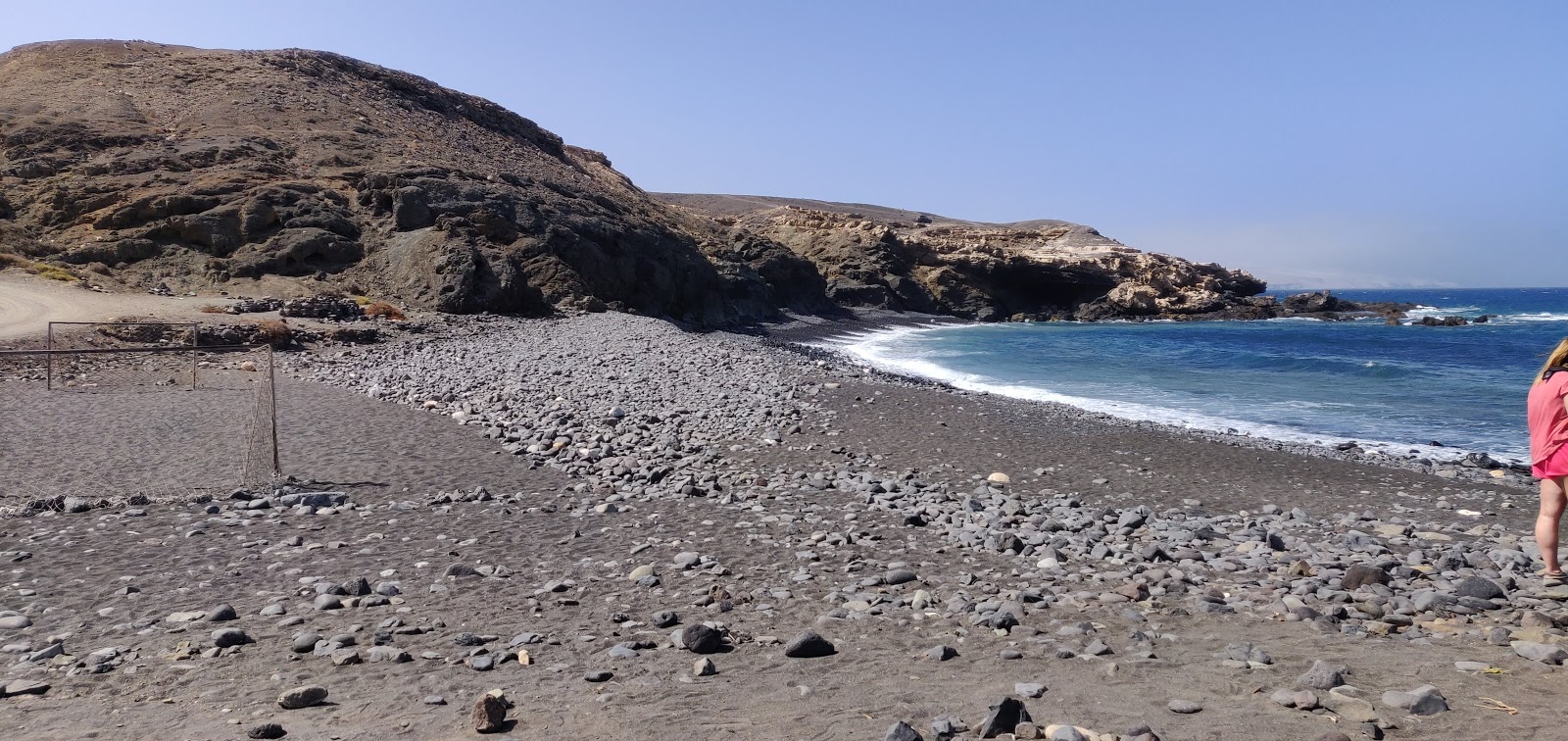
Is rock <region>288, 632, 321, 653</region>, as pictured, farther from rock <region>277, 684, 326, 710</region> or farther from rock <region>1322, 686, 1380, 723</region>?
rock <region>1322, 686, 1380, 723</region>

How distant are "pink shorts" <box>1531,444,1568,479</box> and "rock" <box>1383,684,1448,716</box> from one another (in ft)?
9.15

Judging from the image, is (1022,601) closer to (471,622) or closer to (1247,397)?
(471,622)

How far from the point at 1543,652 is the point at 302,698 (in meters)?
6.18

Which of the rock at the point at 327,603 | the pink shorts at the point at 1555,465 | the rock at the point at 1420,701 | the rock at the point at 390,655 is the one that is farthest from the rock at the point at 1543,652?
the rock at the point at 327,603

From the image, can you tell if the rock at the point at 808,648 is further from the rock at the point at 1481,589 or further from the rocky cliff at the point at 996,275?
the rocky cliff at the point at 996,275

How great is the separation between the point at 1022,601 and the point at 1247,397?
18744 millimetres

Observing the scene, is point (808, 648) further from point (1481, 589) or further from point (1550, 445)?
point (1550, 445)

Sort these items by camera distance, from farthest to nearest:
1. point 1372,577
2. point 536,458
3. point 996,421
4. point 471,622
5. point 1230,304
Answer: point 1230,304
point 996,421
point 536,458
point 1372,577
point 471,622

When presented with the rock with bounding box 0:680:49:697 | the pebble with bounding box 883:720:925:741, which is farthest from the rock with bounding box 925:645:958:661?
the rock with bounding box 0:680:49:697

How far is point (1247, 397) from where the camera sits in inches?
851

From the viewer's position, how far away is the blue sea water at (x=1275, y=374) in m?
17.0

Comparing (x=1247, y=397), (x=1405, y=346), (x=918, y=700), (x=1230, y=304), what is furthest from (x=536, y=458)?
(x=1230, y=304)

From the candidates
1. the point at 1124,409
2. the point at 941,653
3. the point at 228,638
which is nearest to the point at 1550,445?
the point at 941,653

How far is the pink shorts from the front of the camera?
5793 millimetres
